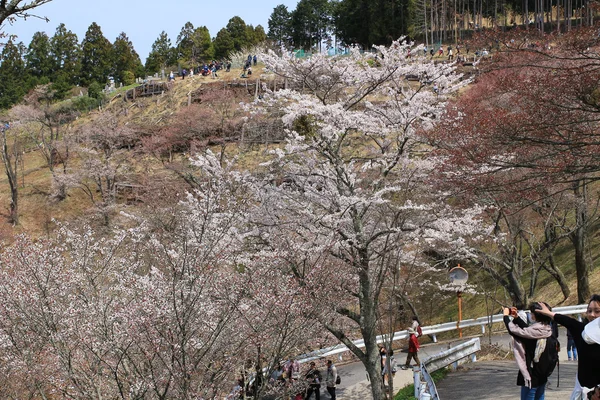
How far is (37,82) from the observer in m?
54.3

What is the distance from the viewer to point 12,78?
181 feet

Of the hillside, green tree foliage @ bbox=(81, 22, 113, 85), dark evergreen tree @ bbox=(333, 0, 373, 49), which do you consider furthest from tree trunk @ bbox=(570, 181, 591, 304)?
green tree foliage @ bbox=(81, 22, 113, 85)

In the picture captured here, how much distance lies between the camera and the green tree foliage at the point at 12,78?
53062 millimetres

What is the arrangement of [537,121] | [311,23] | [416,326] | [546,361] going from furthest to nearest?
1. [311,23]
2. [416,326]
3. [537,121]
4. [546,361]

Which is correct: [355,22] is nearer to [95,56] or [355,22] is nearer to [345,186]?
[95,56]

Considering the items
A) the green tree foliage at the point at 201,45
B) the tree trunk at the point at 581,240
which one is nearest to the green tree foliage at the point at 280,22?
the green tree foliage at the point at 201,45

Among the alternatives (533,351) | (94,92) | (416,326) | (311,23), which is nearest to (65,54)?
(94,92)

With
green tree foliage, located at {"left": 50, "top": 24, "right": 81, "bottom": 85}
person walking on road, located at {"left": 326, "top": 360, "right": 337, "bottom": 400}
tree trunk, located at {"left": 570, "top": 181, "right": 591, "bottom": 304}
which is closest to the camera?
person walking on road, located at {"left": 326, "top": 360, "right": 337, "bottom": 400}

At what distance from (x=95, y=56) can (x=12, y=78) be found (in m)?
8.11

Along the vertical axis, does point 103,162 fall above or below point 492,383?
above

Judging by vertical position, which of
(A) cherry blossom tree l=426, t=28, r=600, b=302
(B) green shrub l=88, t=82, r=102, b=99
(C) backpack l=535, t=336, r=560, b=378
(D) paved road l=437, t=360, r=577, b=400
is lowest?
(D) paved road l=437, t=360, r=577, b=400

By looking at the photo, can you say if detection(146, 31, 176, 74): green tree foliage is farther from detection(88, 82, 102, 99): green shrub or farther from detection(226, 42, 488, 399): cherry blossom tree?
detection(226, 42, 488, 399): cherry blossom tree

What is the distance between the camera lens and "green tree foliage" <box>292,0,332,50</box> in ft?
193

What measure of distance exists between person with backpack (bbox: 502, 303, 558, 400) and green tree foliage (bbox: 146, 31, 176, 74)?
58797 millimetres
